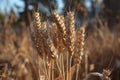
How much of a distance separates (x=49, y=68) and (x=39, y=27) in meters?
0.24

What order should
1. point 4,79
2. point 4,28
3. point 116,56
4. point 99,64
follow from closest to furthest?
point 4,79
point 99,64
point 116,56
point 4,28

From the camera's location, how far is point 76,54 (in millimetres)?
1738

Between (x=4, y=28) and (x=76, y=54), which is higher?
(x=4, y=28)

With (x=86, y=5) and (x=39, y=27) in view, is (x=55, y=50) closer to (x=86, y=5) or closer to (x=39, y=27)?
(x=39, y=27)

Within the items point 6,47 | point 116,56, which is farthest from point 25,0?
point 116,56

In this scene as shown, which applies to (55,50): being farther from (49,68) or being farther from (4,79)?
(4,79)

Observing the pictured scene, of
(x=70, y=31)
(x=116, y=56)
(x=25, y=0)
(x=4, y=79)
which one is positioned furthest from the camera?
(x=25, y=0)

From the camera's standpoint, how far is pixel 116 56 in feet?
15.1

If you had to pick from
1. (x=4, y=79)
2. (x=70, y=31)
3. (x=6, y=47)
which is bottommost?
(x=4, y=79)

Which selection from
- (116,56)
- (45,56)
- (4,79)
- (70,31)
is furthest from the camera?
(116,56)

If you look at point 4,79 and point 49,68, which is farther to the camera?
point 4,79

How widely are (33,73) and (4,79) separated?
Result: 4.02 ft

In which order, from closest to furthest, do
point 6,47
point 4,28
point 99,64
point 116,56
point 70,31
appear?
point 70,31 < point 99,64 < point 116,56 < point 6,47 < point 4,28

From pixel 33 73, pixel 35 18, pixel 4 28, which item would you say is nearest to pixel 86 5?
pixel 4 28
